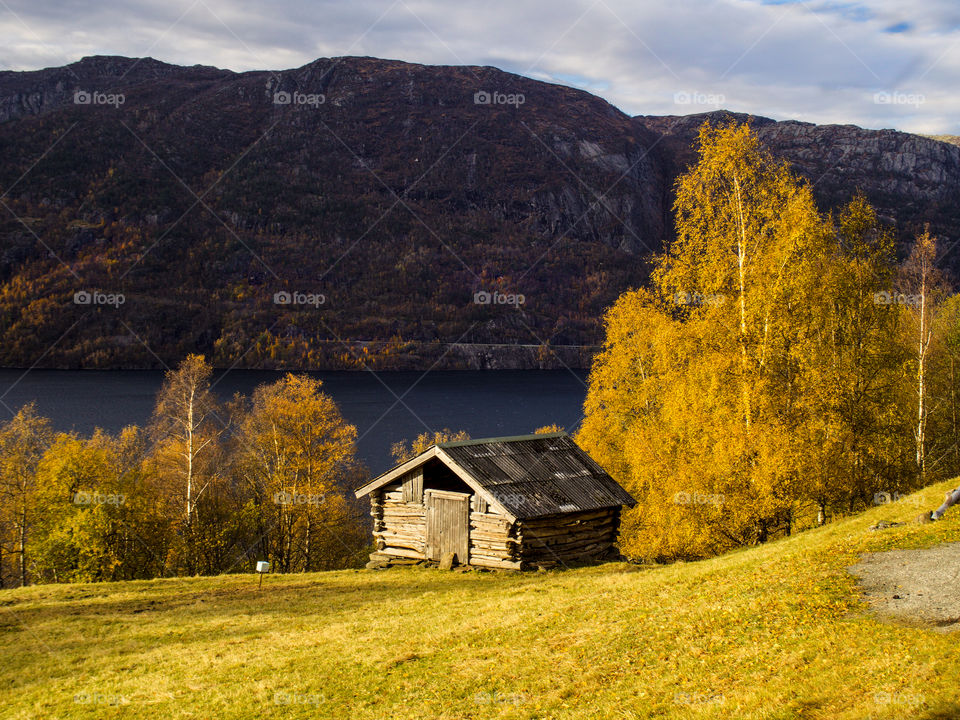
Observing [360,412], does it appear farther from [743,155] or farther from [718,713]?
[718,713]

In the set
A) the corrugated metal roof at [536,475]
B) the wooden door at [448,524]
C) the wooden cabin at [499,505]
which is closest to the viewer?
the wooden cabin at [499,505]

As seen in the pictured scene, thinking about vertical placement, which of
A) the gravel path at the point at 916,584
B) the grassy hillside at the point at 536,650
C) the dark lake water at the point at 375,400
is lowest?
the grassy hillside at the point at 536,650

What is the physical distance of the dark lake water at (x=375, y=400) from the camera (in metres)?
97.6

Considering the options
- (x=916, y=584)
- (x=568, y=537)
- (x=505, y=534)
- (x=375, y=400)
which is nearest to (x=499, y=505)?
(x=505, y=534)

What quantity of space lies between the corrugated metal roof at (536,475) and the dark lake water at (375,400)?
140 feet

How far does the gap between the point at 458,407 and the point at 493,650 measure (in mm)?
114830

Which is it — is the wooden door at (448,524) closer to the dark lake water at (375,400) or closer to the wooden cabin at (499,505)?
the wooden cabin at (499,505)

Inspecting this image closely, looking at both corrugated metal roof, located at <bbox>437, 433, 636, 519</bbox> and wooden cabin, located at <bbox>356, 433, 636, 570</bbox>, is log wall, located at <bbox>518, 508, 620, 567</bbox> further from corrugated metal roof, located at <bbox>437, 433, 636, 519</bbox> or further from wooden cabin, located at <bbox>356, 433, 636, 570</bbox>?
corrugated metal roof, located at <bbox>437, 433, 636, 519</bbox>

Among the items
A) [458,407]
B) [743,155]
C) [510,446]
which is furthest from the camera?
[458,407]

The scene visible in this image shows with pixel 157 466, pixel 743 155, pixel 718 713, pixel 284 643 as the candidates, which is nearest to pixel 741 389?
pixel 743 155

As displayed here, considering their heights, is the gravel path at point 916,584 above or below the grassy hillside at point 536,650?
above

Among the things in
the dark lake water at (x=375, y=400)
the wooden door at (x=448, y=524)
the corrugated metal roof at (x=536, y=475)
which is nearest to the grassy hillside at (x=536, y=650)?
the corrugated metal roof at (x=536, y=475)

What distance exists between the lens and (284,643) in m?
17.9

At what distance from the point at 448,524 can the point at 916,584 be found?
17.3 m
